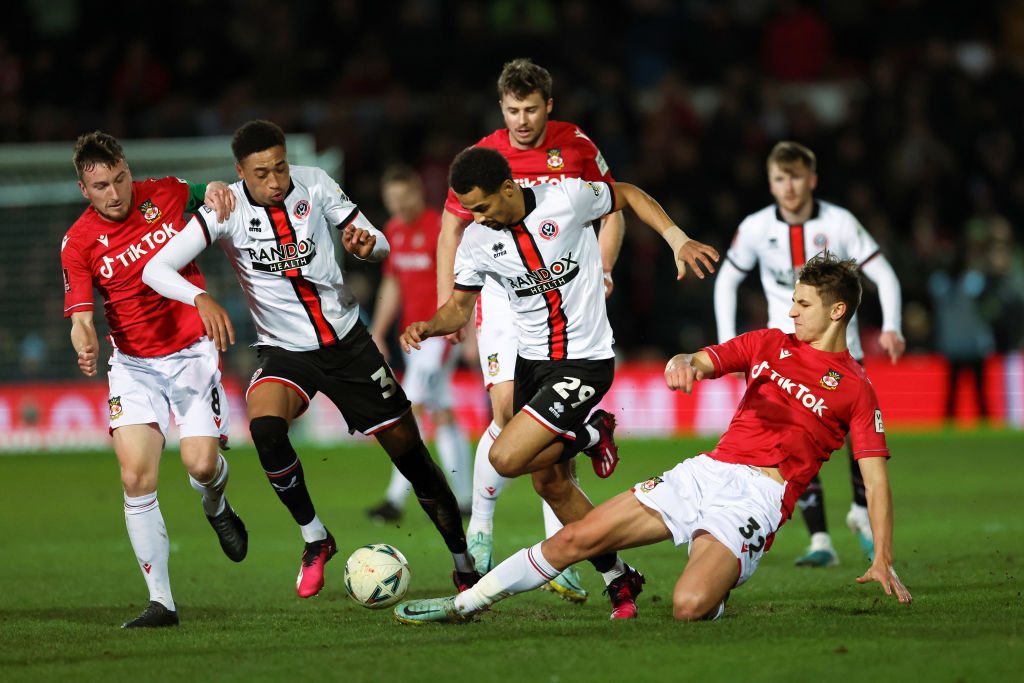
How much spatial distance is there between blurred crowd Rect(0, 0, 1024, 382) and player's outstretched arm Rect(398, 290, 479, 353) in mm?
10053

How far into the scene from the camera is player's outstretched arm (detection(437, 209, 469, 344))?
683cm

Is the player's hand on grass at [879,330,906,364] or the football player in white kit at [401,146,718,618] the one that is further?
the player's hand on grass at [879,330,906,364]

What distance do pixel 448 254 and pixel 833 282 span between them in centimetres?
212

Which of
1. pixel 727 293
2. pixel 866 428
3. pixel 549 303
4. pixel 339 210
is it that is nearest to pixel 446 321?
pixel 549 303

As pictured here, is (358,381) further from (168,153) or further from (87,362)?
(168,153)

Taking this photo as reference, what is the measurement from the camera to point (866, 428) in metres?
5.62

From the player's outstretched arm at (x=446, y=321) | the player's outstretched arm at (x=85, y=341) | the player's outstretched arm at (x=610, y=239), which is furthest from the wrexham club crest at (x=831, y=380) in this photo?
the player's outstretched arm at (x=85, y=341)

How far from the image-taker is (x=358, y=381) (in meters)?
6.68

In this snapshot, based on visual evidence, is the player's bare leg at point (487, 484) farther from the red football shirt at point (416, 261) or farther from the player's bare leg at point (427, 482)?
the red football shirt at point (416, 261)

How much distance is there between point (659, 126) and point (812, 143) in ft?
6.79

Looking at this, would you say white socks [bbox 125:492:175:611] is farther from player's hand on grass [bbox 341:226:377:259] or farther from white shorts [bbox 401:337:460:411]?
white shorts [bbox 401:337:460:411]

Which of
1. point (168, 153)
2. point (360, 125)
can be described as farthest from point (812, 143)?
point (168, 153)

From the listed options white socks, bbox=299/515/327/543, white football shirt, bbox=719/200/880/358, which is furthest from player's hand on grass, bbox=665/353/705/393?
white football shirt, bbox=719/200/880/358

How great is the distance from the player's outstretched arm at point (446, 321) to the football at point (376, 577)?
3.36 feet
